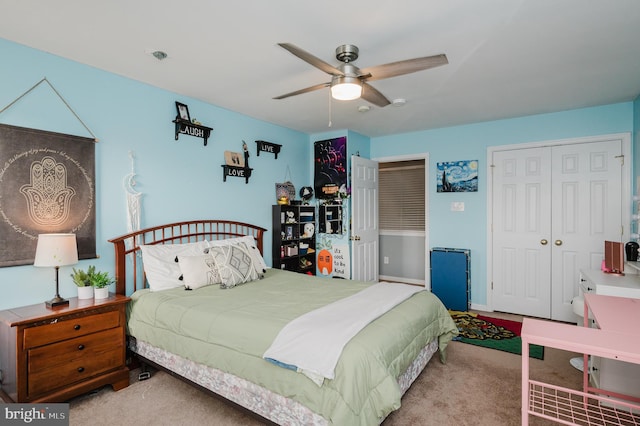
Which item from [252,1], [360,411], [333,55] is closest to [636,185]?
[333,55]

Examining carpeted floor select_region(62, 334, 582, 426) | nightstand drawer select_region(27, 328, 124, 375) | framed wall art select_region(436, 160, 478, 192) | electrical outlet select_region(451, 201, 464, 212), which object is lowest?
carpeted floor select_region(62, 334, 582, 426)

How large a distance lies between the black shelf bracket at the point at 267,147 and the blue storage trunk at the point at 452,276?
2642 millimetres

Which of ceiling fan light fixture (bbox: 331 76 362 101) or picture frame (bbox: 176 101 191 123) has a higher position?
picture frame (bbox: 176 101 191 123)

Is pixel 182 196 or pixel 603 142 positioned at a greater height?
pixel 603 142

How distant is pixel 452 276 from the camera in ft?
15.2

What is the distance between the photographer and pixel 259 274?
3.49 meters

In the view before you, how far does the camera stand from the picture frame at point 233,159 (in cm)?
402

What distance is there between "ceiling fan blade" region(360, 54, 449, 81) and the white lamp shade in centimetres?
242

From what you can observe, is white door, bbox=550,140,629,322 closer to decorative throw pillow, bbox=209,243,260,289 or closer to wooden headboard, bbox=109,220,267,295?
decorative throw pillow, bbox=209,243,260,289

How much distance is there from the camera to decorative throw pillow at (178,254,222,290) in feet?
9.77

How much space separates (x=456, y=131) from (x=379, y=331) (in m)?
3.73

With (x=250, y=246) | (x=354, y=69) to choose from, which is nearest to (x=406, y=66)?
(x=354, y=69)

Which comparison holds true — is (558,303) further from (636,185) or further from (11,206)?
(11,206)

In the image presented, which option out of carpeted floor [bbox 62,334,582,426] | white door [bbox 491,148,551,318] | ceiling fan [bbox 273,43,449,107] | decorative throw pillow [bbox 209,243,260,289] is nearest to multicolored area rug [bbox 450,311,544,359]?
carpeted floor [bbox 62,334,582,426]
